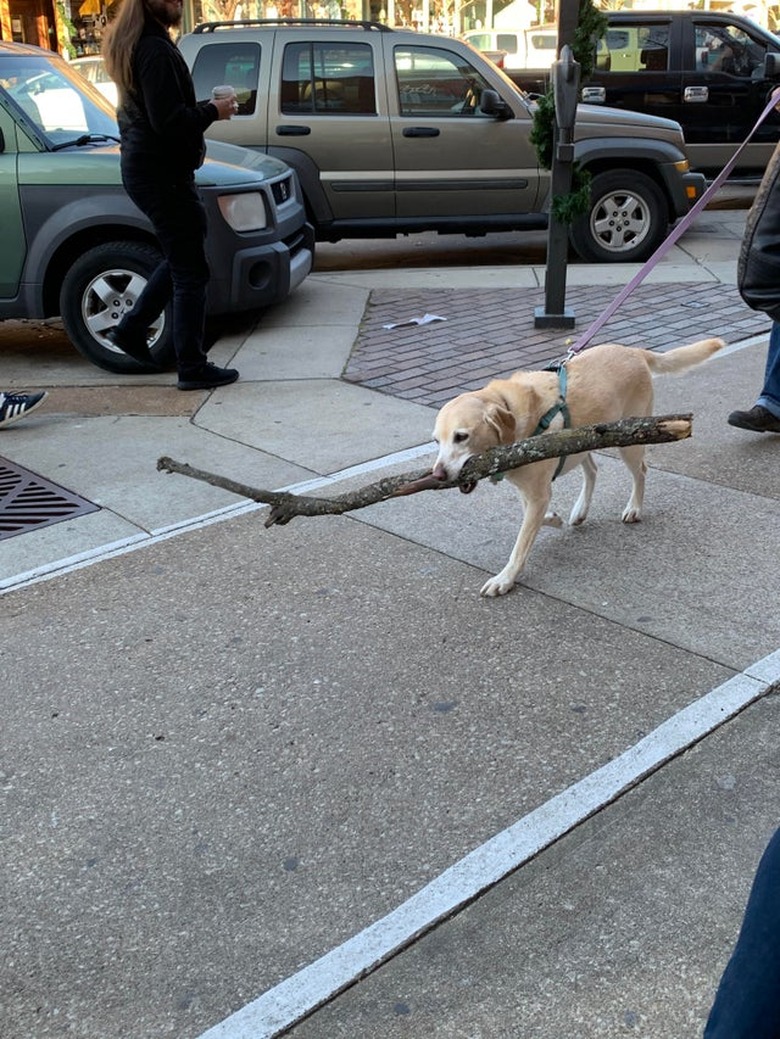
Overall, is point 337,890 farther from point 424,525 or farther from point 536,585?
point 424,525

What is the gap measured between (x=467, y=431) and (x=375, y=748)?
1.17m

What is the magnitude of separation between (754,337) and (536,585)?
400 cm

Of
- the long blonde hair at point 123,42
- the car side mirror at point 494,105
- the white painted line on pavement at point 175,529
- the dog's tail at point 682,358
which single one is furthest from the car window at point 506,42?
the dog's tail at point 682,358

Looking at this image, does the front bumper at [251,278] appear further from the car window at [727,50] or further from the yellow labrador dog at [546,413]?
the car window at [727,50]

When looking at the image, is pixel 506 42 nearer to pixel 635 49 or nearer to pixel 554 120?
pixel 635 49

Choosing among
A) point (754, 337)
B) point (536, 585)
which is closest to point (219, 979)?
point (536, 585)

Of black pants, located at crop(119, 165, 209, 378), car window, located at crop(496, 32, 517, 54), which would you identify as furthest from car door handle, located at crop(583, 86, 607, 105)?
black pants, located at crop(119, 165, 209, 378)

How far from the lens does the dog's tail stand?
178 inches

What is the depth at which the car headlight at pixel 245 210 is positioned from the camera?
714cm

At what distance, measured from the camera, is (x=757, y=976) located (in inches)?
54.2

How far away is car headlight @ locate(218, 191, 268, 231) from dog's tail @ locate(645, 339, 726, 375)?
3.64 m

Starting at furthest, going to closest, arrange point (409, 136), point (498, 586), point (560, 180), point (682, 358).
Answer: point (409, 136)
point (560, 180)
point (682, 358)
point (498, 586)

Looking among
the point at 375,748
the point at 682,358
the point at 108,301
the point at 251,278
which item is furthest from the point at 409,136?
the point at 375,748

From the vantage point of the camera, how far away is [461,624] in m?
3.88
